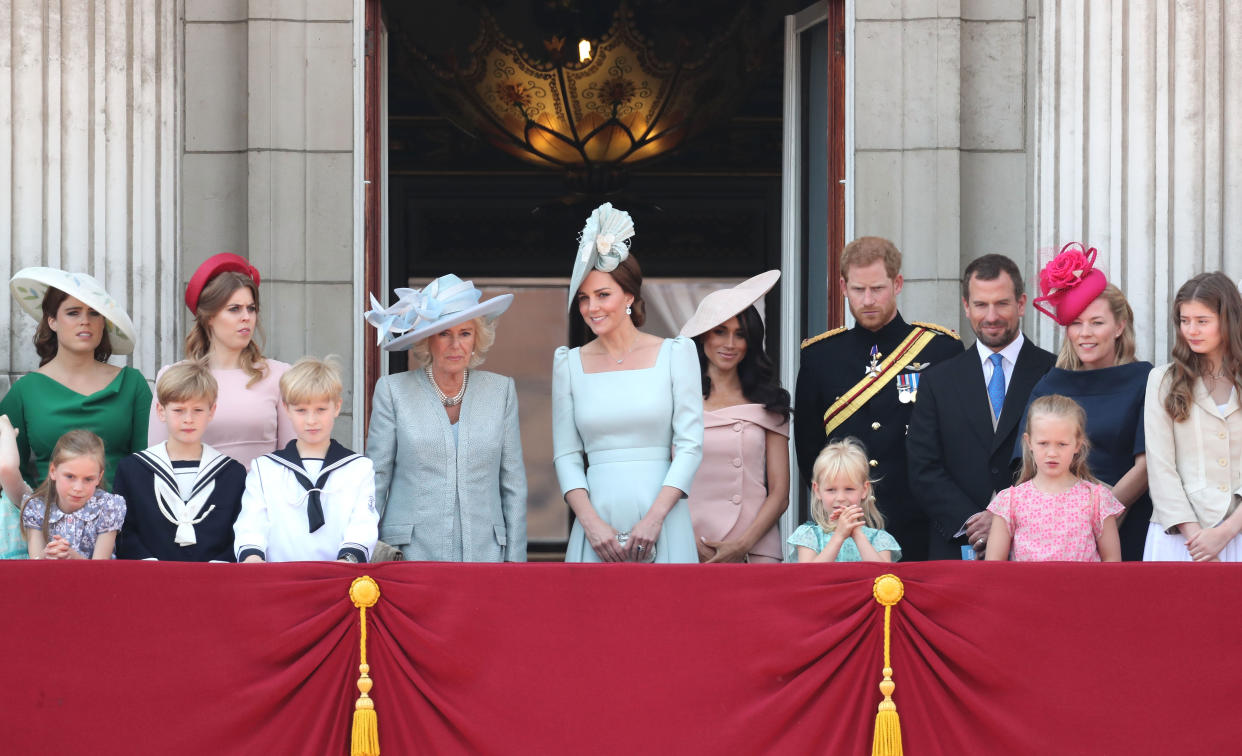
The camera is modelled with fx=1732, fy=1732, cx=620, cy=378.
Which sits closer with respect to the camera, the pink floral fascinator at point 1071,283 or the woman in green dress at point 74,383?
the pink floral fascinator at point 1071,283

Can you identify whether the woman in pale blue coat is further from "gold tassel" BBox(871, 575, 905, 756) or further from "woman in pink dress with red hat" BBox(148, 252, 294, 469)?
"gold tassel" BBox(871, 575, 905, 756)

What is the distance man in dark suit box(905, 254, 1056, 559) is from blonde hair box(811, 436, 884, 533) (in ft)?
1.05

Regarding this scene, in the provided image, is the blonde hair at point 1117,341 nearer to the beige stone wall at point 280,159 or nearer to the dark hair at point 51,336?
the beige stone wall at point 280,159

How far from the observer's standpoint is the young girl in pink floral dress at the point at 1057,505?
5.49 m

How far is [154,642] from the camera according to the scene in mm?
5043

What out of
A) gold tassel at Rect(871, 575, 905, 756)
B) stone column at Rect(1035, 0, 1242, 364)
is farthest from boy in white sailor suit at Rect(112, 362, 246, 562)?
stone column at Rect(1035, 0, 1242, 364)

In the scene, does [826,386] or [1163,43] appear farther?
[1163,43]

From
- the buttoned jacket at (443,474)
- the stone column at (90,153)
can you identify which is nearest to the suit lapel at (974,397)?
the buttoned jacket at (443,474)

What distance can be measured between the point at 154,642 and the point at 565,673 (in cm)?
120

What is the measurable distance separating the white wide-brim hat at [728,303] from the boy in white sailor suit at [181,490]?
1835 mm

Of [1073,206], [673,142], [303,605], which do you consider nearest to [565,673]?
[303,605]

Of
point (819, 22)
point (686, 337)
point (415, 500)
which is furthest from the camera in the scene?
point (819, 22)

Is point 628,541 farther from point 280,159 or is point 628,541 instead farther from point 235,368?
point 280,159

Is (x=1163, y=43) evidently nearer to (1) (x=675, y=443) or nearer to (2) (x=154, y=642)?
(1) (x=675, y=443)
